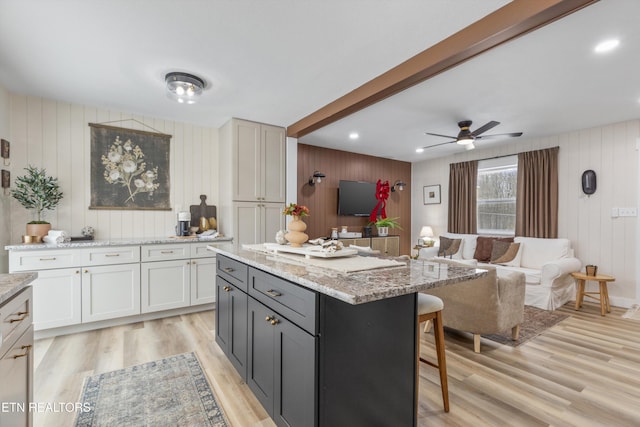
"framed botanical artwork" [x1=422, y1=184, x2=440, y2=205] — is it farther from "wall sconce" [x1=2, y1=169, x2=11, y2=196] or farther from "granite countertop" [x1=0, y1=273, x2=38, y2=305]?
"wall sconce" [x1=2, y1=169, x2=11, y2=196]

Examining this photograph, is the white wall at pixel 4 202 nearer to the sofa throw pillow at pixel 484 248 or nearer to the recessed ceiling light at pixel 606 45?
the recessed ceiling light at pixel 606 45

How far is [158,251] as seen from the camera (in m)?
3.34

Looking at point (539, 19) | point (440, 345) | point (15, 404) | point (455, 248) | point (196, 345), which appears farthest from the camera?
point (455, 248)

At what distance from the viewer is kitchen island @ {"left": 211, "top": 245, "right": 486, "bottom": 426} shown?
1202mm

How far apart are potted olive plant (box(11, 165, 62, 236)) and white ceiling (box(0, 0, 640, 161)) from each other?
87 cm

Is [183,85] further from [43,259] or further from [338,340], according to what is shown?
[338,340]

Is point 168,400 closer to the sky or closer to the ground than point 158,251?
closer to the ground

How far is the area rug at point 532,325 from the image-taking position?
283 centimetres

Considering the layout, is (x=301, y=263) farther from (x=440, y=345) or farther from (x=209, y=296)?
(x=209, y=296)

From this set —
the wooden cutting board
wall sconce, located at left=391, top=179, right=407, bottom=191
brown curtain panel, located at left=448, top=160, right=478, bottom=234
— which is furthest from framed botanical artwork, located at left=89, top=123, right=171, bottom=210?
brown curtain panel, located at left=448, top=160, right=478, bottom=234

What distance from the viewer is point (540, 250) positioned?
14.7ft

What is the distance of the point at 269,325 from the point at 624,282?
4.99 meters

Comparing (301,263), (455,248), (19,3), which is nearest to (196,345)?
(301,263)

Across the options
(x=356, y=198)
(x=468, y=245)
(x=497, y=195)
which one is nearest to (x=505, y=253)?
(x=468, y=245)
